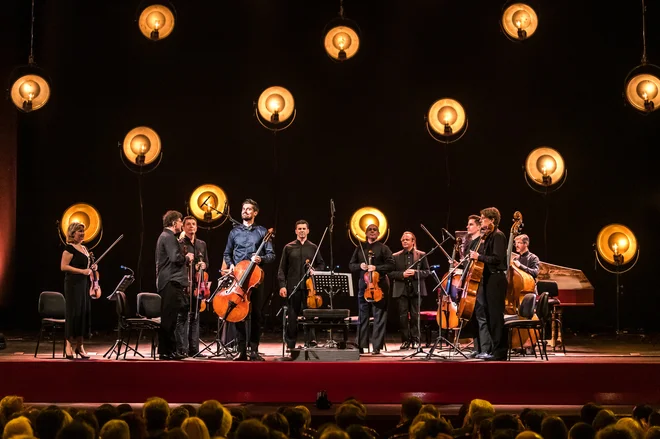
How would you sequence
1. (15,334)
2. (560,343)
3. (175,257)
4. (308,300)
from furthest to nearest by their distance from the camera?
1. (15,334)
2. (560,343)
3. (308,300)
4. (175,257)

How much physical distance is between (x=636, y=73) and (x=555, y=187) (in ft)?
8.35

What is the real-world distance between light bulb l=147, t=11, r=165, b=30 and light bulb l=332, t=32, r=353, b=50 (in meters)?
2.25

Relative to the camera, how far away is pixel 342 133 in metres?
12.6

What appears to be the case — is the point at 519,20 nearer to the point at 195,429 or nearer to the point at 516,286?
the point at 516,286

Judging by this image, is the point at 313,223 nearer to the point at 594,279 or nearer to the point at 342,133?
the point at 342,133

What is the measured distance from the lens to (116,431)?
8.40ft

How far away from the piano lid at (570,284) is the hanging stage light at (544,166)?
1.50 m

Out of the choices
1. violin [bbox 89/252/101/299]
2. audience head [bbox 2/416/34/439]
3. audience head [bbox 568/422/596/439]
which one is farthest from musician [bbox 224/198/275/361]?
audience head [bbox 568/422/596/439]

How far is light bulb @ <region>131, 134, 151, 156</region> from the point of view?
11.7 m

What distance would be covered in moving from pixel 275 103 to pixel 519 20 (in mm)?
3435

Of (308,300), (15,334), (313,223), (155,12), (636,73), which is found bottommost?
(15,334)

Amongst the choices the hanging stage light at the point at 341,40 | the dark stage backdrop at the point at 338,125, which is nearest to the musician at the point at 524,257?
the dark stage backdrop at the point at 338,125

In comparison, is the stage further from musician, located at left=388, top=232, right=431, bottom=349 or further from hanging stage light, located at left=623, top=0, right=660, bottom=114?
hanging stage light, located at left=623, top=0, right=660, bottom=114

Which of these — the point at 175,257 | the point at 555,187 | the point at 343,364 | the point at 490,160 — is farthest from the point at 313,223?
the point at 343,364
